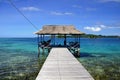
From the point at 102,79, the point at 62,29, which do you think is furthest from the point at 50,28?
the point at 102,79

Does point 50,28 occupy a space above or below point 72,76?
above

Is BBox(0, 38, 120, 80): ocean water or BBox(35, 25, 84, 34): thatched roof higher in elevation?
BBox(35, 25, 84, 34): thatched roof

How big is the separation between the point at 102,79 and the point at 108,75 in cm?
128

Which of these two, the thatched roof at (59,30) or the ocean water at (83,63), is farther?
the thatched roof at (59,30)

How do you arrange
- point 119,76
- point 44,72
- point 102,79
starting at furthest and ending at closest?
1. point 119,76
2. point 102,79
3. point 44,72

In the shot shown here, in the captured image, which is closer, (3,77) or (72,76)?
(72,76)

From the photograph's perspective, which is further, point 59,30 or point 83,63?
point 59,30

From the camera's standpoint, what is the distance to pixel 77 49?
2367 centimetres

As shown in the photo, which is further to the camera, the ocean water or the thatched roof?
the thatched roof

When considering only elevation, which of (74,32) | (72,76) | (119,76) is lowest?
(119,76)

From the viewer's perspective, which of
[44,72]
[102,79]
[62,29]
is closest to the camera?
[44,72]

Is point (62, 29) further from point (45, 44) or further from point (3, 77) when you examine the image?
point (3, 77)

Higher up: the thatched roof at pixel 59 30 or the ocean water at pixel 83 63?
the thatched roof at pixel 59 30

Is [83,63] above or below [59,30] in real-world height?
below
